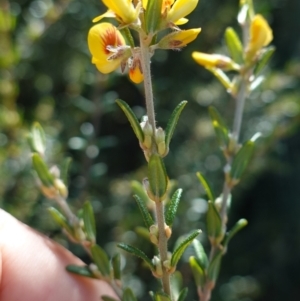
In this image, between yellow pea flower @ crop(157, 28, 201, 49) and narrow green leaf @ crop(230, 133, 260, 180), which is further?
narrow green leaf @ crop(230, 133, 260, 180)

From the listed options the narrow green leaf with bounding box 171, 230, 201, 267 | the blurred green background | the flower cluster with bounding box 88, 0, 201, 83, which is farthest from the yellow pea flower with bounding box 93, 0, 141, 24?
the blurred green background

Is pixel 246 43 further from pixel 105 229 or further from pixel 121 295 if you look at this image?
pixel 105 229

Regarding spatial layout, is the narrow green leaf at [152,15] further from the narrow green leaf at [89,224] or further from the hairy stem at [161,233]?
the narrow green leaf at [89,224]

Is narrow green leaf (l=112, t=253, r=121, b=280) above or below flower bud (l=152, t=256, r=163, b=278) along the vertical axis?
below

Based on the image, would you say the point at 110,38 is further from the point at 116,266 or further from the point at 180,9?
the point at 116,266

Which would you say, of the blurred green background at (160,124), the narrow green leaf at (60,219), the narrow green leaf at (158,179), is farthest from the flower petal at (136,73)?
the blurred green background at (160,124)

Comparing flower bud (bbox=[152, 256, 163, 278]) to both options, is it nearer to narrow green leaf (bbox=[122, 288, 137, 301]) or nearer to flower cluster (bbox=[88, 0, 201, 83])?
narrow green leaf (bbox=[122, 288, 137, 301])
